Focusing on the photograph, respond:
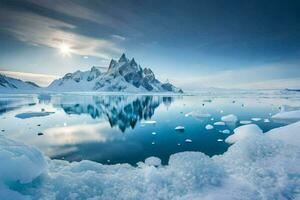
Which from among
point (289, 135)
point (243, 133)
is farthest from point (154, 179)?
point (243, 133)

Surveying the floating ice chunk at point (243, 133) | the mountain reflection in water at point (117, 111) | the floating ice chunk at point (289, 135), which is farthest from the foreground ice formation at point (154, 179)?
the mountain reflection in water at point (117, 111)

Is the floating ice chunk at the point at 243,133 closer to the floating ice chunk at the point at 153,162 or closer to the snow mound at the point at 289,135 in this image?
the snow mound at the point at 289,135

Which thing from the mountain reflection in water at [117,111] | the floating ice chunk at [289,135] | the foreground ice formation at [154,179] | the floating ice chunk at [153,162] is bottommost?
the mountain reflection in water at [117,111]

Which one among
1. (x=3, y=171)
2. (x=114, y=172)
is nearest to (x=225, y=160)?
(x=114, y=172)

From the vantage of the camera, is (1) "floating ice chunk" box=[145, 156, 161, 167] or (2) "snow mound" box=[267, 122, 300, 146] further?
(2) "snow mound" box=[267, 122, 300, 146]

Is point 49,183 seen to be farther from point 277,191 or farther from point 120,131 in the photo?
point 120,131

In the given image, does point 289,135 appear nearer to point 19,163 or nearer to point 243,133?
point 243,133

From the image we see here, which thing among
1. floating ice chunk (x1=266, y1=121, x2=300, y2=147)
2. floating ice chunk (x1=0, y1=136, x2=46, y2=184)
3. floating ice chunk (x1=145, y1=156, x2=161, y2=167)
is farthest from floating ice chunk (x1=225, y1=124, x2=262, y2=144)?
floating ice chunk (x1=0, y1=136, x2=46, y2=184)

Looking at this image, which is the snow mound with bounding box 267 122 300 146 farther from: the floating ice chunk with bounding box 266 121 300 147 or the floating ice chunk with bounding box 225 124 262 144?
the floating ice chunk with bounding box 225 124 262 144
